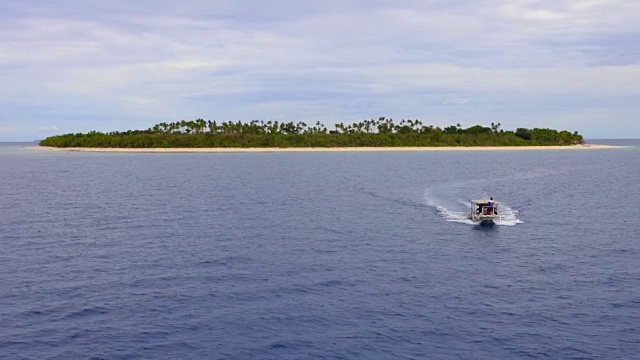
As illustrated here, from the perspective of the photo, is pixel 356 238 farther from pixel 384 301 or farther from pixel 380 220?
pixel 384 301

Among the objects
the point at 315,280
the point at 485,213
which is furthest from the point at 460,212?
the point at 315,280

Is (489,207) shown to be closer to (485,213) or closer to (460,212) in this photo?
(485,213)

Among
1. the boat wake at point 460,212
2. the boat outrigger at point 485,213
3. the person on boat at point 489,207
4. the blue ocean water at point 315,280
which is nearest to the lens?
the blue ocean water at point 315,280

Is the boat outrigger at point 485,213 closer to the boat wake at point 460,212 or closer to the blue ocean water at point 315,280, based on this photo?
the boat wake at point 460,212

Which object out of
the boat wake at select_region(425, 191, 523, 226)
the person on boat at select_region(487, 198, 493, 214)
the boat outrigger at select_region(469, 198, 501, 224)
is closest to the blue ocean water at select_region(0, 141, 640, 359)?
the boat wake at select_region(425, 191, 523, 226)

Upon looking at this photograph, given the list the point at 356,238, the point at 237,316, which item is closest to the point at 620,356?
the point at 237,316

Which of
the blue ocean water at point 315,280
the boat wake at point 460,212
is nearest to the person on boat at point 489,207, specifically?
the boat wake at point 460,212

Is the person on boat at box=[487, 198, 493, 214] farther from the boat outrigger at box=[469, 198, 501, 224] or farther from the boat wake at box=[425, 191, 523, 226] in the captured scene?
the boat wake at box=[425, 191, 523, 226]
